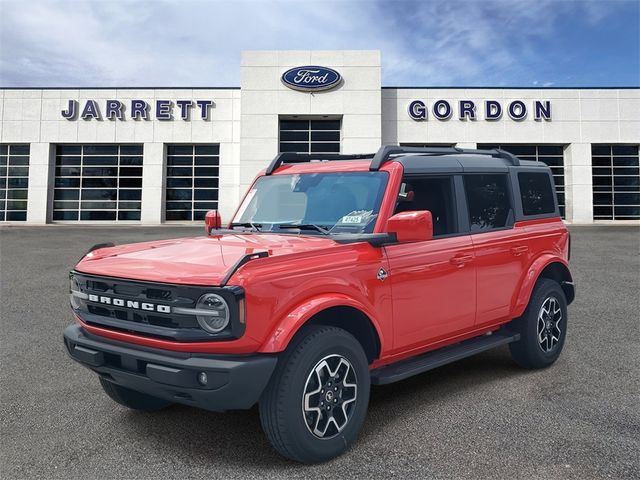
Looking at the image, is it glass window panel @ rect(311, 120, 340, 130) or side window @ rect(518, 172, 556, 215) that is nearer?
side window @ rect(518, 172, 556, 215)

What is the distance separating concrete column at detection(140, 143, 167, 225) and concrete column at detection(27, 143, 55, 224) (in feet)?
19.0

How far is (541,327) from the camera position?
15.9ft

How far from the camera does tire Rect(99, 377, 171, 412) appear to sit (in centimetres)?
381

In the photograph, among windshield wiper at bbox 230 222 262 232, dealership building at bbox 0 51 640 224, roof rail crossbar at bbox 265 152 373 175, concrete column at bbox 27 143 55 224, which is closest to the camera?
windshield wiper at bbox 230 222 262 232

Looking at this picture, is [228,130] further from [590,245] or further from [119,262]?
[119,262]

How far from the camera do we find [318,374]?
2.99m

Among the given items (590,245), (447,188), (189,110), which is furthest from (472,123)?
(447,188)

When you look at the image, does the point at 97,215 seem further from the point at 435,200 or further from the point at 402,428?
the point at 402,428

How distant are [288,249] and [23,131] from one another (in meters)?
31.3

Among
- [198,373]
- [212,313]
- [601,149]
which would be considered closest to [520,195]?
[212,313]

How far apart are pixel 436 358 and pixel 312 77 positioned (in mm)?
24497

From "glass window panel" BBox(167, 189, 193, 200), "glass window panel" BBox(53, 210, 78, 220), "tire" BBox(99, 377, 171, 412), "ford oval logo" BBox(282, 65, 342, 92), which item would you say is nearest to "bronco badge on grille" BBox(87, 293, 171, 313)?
"tire" BBox(99, 377, 171, 412)

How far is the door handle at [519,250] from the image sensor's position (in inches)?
180

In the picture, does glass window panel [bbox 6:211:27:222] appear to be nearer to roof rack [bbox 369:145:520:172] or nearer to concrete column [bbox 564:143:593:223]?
roof rack [bbox 369:145:520:172]
